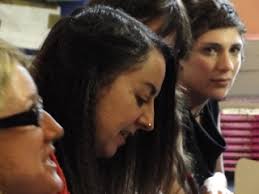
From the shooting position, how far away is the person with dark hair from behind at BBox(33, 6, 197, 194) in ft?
3.15

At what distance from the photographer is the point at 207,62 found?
143 cm

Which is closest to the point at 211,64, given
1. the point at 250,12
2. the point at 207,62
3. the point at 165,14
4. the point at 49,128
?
the point at 207,62

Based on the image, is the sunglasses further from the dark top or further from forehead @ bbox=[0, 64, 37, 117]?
the dark top

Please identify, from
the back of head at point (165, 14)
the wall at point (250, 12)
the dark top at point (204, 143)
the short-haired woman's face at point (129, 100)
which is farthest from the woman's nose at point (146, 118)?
the wall at point (250, 12)

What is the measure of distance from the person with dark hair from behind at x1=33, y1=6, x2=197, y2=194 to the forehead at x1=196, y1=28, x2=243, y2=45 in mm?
381

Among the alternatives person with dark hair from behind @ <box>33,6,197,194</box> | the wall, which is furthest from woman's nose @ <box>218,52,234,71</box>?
the wall

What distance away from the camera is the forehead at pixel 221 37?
1.42m

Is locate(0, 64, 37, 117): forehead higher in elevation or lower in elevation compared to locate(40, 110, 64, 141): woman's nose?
higher

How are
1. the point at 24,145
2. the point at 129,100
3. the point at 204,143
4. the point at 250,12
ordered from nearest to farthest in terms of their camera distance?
the point at 24,145 < the point at 129,100 < the point at 204,143 < the point at 250,12

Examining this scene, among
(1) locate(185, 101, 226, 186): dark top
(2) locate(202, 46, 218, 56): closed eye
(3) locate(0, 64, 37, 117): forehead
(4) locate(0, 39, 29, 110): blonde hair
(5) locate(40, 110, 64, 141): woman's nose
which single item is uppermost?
(4) locate(0, 39, 29, 110): blonde hair

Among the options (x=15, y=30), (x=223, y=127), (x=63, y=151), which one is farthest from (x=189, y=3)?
(x=223, y=127)

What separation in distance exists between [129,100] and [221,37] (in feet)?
1.78

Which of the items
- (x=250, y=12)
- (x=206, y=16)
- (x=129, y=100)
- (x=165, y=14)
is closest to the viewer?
(x=129, y=100)

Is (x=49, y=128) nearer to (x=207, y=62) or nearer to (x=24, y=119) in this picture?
(x=24, y=119)
